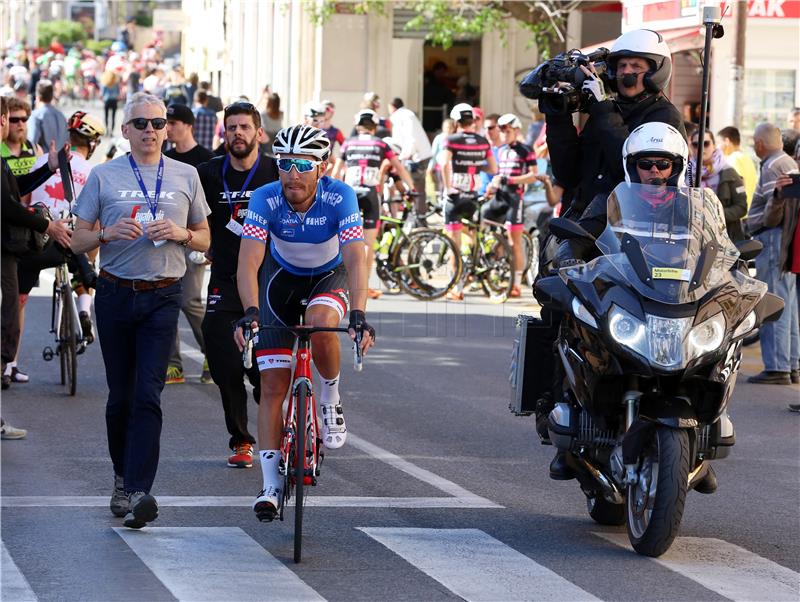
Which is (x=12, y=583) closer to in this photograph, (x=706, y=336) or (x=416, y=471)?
(x=706, y=336)

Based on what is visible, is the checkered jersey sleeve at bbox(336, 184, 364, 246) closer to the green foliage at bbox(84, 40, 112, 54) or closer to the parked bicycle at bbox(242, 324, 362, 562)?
the parked bicycle at bbox(242, 324, 362, 562)

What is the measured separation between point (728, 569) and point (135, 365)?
3136 mm

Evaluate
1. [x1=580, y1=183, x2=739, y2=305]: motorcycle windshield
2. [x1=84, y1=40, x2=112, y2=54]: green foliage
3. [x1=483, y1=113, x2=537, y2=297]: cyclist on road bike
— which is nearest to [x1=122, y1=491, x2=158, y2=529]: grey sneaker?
[x1=580, y1=183, x2=739, y2=305]: motorcycle windshield

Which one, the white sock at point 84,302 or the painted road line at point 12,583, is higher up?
the white sock at point 84,302

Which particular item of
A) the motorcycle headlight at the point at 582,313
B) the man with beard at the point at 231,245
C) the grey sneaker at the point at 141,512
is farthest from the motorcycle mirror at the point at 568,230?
the man with beard at the point at 231,245

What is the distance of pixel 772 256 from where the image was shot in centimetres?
1518

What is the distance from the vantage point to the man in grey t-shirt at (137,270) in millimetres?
8797

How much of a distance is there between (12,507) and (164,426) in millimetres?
2985

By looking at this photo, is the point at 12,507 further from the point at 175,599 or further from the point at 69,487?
the point at 175,599

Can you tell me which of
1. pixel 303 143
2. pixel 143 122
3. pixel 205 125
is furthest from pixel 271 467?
pixel 205 125

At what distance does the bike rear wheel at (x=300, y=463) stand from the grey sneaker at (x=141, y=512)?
80 cm

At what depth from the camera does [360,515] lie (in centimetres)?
905

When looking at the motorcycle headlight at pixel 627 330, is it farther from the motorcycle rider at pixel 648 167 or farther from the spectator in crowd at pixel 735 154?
the spectator in crowd at pixel 735 154

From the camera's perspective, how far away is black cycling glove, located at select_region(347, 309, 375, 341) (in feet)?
26.3
